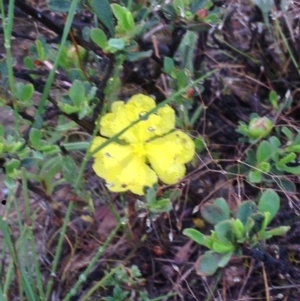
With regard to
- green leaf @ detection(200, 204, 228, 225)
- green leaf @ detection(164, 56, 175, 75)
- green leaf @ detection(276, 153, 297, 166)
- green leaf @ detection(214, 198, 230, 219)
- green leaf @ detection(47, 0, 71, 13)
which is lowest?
green leaf @ detection(200, 204, 228, 225)

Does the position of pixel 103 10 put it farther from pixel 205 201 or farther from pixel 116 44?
pixel 205 201

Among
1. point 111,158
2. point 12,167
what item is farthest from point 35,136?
point 111,158

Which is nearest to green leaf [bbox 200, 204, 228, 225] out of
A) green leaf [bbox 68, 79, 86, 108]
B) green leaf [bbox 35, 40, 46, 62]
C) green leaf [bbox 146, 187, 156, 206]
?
green leaf [bbox 146, 187, 156, 206]

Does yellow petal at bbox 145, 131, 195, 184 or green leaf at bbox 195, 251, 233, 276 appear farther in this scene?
yellow petal at bbox 145, 131, 195, 184

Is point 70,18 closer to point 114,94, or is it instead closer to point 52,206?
point 114,94

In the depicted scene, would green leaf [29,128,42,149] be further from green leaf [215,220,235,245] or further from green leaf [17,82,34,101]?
green leaf [215,220,235,245]

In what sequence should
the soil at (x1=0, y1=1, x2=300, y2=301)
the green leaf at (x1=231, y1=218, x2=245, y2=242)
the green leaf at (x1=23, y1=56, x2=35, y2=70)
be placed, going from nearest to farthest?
1. the green leaf at (x1=231, y1=218, x2=245, y2=242)
2. the green leaf at (x1=23, y1=56, x2=35, y2=70)
3. the soil at (x1=0, y1=1, x2=300, y2=301)
